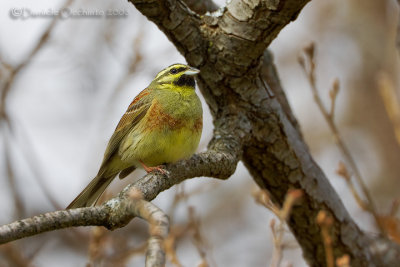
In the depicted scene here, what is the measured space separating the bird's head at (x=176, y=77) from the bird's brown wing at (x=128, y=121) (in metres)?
0.24

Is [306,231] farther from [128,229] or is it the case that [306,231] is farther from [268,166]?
[128,229]

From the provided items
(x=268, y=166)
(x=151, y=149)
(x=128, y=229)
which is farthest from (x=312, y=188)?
(x=128, y=229)

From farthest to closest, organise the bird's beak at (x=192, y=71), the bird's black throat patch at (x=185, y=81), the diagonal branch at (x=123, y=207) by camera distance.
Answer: the bird's black throat patch at (x=185, y=81)
the bird's beak at (x=192, y=71)
the diagonal branch at (x=123, y=207)

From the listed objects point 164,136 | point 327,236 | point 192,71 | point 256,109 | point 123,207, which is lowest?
point 327,236

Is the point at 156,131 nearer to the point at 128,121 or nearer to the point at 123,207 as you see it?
the point at 128,121

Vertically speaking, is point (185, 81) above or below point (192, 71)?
below

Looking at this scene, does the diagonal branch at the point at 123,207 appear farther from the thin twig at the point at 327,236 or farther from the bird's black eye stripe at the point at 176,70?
the bird's black eye stripe at the point at 176,70

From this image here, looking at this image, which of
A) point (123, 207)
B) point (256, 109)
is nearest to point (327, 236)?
point (123, 207)

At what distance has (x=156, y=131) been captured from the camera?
5.07 metres

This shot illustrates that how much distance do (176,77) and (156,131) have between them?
2.57 feet

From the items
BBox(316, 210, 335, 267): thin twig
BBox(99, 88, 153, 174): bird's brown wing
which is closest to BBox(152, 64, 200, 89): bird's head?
BBox(99, 88, 153, 174): bird's brown wing

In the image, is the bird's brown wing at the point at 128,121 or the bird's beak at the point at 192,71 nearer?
the bird's beak at the point at 192,71

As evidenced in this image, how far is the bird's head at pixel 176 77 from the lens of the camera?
5480 mm

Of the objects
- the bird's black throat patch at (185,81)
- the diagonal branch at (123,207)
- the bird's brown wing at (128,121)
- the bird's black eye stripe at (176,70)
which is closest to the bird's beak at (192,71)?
the bird's black eye stripe at (176,70)
